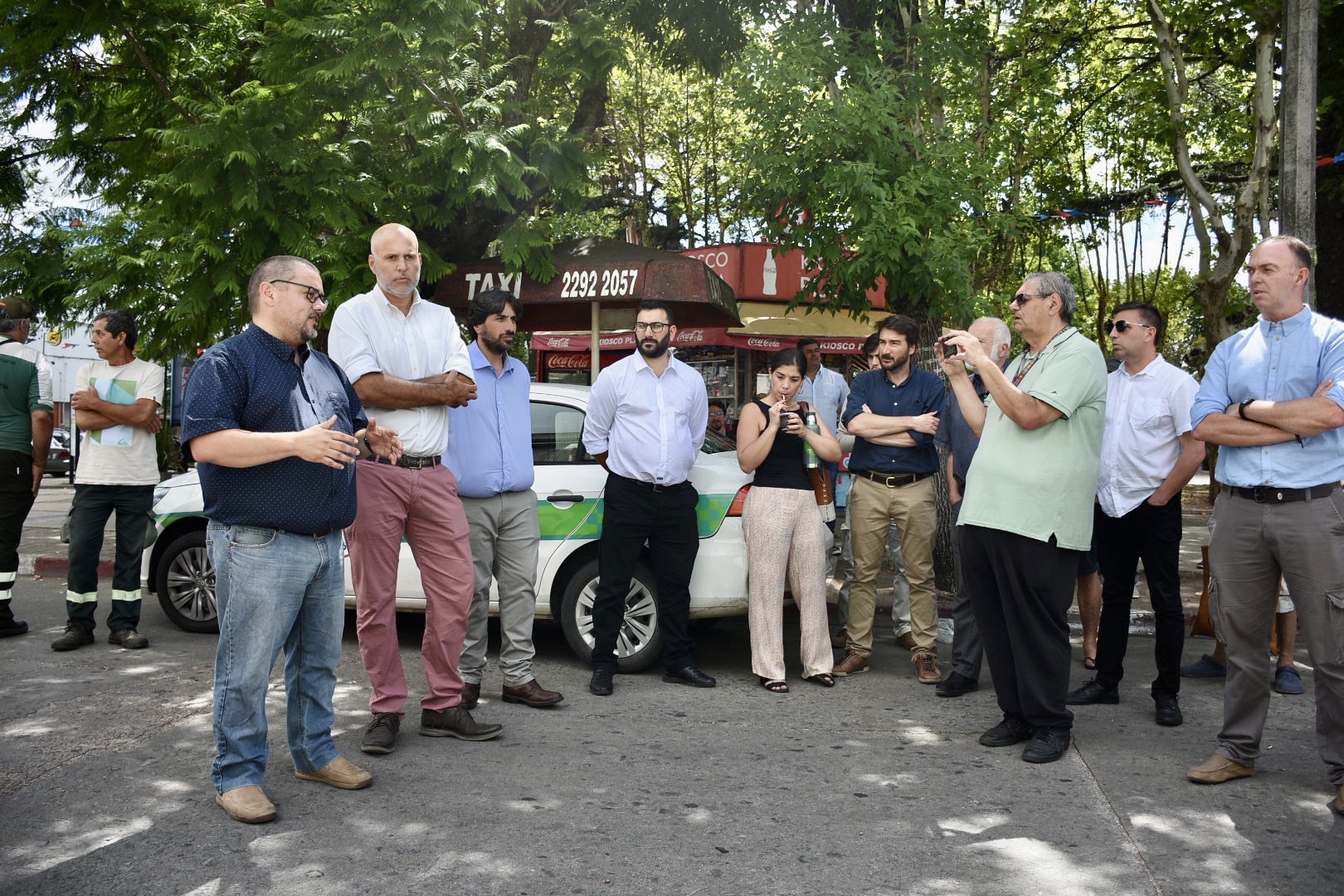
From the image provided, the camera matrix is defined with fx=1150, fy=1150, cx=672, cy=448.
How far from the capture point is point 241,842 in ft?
12.1

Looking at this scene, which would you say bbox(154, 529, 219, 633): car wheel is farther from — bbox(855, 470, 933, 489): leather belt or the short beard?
bbox(855, 470, 933, 489): leather belt

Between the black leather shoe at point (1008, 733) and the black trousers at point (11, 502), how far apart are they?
18.8 feet

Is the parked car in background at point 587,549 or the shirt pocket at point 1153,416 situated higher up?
the shirt pocket at point 1153,416

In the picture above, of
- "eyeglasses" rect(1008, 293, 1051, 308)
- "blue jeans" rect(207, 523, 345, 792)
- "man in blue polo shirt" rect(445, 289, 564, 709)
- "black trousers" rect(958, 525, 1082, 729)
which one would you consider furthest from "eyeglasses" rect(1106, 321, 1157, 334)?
"blue jeans" rect(207, 523, 345, 792)

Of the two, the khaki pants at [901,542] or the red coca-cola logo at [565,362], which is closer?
the khaki pants at [901,542]

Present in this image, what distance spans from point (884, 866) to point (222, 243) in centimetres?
761

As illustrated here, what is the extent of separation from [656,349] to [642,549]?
1085 mm

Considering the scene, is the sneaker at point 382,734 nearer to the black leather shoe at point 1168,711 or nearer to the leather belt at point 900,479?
the leather belt at point 900,479

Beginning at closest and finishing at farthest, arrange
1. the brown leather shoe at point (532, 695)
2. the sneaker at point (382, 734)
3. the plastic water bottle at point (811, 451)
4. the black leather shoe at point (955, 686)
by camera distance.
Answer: the sneaker at point (382, 734), the brown leather shoe at point (532, 695), the black leather shoe at point (955, 686), the plastic water bottle at point (811, 451)

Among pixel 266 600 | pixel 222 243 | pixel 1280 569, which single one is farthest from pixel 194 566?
pixel 1280 569

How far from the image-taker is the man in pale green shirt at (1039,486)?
15.8ft

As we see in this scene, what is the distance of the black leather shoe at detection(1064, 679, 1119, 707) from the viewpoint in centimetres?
591

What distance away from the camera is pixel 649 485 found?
6102mm

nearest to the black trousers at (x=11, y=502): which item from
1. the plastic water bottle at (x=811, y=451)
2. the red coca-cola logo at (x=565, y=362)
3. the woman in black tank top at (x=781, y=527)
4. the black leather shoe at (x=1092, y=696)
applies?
the woman in black tank top at (x=781, y=527)
